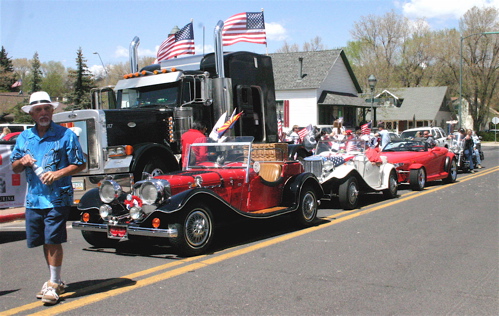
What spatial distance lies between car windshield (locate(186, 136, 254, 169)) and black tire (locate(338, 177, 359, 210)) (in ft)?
11.1

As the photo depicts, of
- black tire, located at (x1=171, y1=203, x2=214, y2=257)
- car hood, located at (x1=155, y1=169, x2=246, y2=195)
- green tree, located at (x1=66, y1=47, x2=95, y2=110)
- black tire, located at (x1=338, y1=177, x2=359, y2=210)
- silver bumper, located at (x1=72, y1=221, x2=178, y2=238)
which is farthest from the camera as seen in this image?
green tree, located at (x1=66, y1=47, x2=95, y2=110)

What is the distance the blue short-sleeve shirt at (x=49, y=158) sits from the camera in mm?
4867

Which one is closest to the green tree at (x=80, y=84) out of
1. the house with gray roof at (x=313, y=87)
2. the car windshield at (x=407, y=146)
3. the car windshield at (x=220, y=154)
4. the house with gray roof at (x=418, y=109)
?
the house with gray roof at (x=313, y=87)

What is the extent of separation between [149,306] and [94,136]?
6.23 m

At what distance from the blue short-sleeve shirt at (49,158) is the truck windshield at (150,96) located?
673 cm

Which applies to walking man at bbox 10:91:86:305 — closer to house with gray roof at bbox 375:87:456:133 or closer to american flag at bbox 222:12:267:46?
american flag at bbox 222:12:267:46

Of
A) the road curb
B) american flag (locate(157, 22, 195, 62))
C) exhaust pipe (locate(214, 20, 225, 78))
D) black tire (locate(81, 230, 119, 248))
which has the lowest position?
the road curb

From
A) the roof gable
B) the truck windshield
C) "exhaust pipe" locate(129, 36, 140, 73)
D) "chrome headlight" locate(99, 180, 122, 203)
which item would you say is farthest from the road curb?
the roof gable

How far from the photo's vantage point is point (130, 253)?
707 centimetres

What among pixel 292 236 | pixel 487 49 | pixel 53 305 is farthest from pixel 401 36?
pixel 53 305

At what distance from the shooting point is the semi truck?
33.9 ft

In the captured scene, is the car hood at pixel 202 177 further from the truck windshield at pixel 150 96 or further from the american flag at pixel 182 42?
the american flag at pixel 182 42

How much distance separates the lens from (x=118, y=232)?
6602 mm

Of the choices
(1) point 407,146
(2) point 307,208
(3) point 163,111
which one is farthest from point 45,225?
(1) point 407,146
